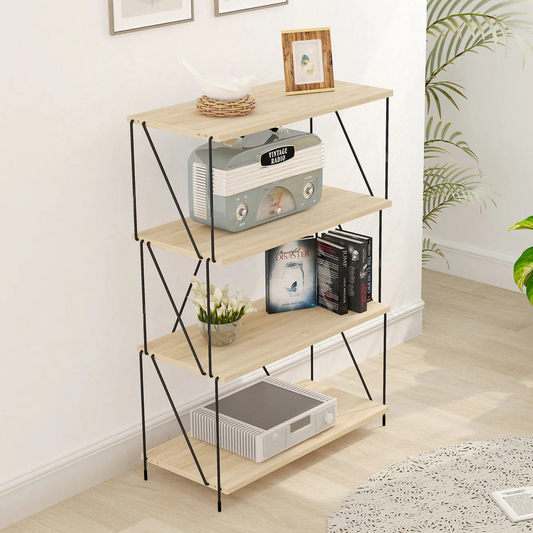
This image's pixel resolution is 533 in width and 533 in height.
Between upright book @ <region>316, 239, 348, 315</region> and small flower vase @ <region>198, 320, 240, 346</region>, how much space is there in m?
0.40

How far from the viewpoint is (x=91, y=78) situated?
2654 mm

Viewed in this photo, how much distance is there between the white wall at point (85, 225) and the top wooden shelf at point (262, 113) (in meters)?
0.18

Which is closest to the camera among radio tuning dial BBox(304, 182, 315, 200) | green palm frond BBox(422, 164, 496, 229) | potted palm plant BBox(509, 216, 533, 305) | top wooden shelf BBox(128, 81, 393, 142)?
top wooden shelf BBox(128, 81, 393, 142)

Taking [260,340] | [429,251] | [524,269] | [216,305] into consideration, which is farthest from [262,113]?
[429,251]

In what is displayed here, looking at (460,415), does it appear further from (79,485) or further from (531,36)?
(531,36)

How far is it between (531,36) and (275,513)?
258 centimetres

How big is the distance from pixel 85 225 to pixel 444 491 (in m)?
1.38

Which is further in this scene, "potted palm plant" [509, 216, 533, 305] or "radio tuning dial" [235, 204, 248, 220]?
"potted palm plant" [509, 216, 533, 305]

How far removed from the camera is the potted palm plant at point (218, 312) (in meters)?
2.77

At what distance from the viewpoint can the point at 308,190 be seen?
9.48ft

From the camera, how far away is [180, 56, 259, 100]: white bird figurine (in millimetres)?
2592

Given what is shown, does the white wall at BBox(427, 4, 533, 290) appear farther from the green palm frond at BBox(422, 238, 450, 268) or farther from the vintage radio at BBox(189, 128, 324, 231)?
the vintage radio at BBox(189, 128, 324, 231)

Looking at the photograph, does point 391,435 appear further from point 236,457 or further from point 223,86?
point 223,86

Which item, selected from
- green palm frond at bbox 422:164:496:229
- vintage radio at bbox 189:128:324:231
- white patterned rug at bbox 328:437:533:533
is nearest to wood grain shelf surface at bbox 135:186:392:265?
vintage radio at bbox 189:128:324:231
